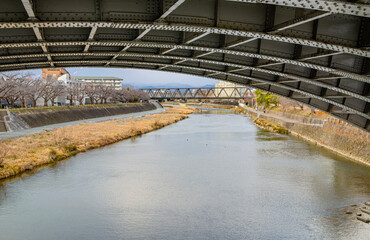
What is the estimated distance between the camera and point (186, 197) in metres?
19.5

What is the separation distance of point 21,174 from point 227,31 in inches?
831

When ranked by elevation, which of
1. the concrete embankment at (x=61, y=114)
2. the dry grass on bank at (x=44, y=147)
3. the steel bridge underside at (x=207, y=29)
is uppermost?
the steel bridge underside at (x=207, y=29)

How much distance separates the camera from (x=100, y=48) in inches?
631

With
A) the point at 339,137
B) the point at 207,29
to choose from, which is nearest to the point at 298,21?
the point at 207,29

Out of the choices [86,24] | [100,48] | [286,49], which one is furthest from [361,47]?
[100,48]

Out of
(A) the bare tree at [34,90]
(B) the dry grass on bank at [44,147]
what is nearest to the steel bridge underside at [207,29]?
(B) the dry grass on bank at [44,147]

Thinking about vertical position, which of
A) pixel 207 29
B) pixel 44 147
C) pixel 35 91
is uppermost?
pixel 207 29

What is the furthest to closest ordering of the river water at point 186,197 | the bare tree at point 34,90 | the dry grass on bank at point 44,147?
1. the bare tree at point 34,90
2. the dry grass on bank at point 44,147
3. the river water at point 186,197

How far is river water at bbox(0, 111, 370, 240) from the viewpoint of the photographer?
14938 mm

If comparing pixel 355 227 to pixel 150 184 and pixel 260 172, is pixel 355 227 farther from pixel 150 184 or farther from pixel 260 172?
pixel 150 184

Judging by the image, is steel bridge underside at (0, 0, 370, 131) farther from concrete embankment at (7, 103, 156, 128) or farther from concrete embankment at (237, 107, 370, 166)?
concrete embankment at (7, 103, 156, 128)

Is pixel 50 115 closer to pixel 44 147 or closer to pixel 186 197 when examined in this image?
pixel 44 147

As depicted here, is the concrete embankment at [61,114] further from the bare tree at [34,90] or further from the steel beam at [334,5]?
the steel beam at [334,5]

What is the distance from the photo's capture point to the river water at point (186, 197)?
14938mm
